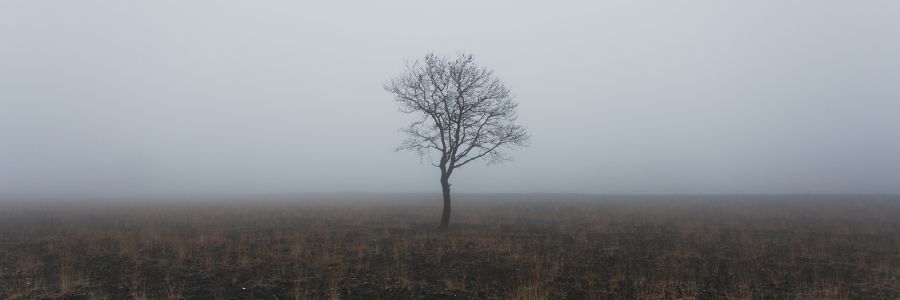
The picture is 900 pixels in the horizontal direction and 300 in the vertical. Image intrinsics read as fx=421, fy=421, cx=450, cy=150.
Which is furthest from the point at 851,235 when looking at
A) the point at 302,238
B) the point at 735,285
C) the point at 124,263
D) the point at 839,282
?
the point at 124,263

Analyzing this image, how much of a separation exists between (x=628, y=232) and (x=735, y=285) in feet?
36.0

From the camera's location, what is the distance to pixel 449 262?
45.2 feet

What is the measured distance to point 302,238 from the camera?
741 inches

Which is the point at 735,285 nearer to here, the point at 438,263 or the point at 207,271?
the point at 438,263

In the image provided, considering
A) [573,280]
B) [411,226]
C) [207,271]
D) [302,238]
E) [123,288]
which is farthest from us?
[411,226]

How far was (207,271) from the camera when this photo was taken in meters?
12.4

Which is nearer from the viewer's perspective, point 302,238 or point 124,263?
point 124,263

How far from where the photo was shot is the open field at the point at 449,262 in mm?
10305

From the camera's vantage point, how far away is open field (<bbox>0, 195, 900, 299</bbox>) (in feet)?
33.8

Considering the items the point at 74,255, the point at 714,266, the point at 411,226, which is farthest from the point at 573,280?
the point at 74,255

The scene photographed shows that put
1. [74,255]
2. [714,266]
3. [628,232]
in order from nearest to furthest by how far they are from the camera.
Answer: [714,266], [74,255], [628,232]

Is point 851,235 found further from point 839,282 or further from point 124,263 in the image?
point 124,263

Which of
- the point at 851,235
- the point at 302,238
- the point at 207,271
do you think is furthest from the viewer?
the point at 851,235

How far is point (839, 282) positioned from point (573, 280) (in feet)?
22.8
